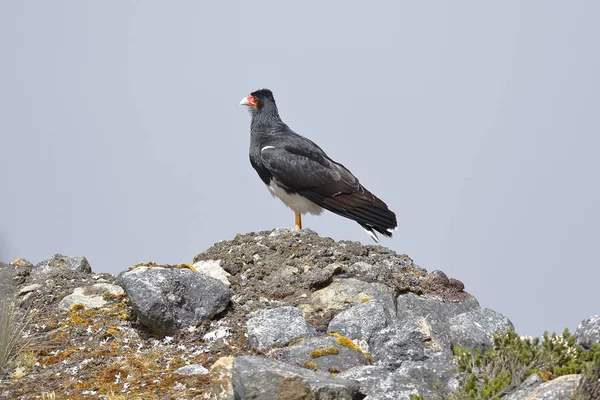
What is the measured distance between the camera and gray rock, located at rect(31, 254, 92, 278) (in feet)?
38.3

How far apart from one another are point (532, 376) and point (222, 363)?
8.45 feet

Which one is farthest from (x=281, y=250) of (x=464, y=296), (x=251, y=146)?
(x=251, y=146)

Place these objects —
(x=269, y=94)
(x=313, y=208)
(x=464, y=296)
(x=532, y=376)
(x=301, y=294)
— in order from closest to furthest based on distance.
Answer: (x=532, y=376) < (x=301, y=294) < (x=464, y=296) < (x=313, y=208) < (x=269, y=94)

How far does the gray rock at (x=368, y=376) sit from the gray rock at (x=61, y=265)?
5.54 m

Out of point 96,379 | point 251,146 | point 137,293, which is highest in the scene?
point 251,146

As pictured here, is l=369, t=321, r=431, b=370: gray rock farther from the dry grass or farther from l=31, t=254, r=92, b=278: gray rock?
l=31, t=254, r=92, b=278: gray rock

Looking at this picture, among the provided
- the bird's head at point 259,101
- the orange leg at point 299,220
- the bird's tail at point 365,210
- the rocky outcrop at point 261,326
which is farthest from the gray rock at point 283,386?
the bird's head at point 259,101

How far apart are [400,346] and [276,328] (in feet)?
4.56

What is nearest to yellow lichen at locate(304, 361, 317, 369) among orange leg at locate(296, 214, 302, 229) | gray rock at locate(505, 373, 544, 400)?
gray rock at locate(505, 373, 544, 400)

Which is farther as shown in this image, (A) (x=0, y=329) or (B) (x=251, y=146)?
(B) (x=251, y=146)

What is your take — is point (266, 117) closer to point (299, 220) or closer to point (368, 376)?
point (299, 220)

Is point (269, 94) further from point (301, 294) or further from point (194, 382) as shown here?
point (194, 382)

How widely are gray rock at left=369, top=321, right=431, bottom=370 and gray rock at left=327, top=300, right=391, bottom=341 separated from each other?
37 cm

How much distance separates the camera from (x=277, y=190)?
49.0 feet
